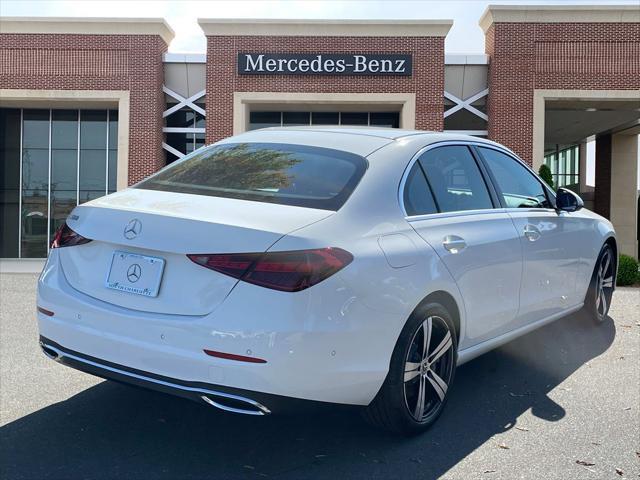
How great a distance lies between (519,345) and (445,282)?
2480mm

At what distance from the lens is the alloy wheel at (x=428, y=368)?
3385 millimetres

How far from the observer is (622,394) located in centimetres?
441

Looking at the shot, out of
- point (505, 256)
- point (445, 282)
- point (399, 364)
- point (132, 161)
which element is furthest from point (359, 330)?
point (132, 161)

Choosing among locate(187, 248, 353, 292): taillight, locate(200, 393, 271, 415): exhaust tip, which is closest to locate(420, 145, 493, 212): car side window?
locate(187, 248, 353, 292): taillight

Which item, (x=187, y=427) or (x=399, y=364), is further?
(x=187, y=427)

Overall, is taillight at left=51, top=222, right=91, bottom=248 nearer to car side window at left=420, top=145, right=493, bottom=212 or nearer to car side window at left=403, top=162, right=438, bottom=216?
car side window at left=403, top=162, right=438, bottom=216

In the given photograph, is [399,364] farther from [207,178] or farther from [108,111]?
[108,111]

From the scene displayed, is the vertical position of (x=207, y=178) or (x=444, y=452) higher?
(x=207, y=178)

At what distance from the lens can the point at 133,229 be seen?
3.04 m

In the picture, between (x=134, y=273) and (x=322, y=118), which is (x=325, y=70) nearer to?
(x=322, y=118)

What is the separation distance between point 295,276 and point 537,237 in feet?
8.09

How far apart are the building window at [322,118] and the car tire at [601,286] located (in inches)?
654

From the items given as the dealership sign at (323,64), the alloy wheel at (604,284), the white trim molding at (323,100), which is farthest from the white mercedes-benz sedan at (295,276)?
the dealership sign at (323,64)

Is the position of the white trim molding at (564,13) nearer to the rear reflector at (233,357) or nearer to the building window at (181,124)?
the building window at (181,124)
